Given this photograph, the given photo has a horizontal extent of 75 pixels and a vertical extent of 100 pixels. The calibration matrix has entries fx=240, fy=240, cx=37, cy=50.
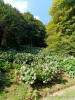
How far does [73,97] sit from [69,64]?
10.6 ft

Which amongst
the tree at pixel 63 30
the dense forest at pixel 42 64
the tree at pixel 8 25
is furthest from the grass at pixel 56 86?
the tree at pixel 8 25

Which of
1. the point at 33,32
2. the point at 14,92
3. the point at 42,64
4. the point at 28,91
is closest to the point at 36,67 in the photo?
the point at 42,64

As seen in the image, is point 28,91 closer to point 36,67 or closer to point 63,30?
point 36,67

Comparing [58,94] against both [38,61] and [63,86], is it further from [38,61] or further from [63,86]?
[38,61]

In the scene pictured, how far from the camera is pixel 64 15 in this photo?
1692cm

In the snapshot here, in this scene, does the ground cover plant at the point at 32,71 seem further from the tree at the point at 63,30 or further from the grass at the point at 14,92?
the tree at the point at 63,30

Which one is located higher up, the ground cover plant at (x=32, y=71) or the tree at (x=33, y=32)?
the tree at (x=33, y=32)

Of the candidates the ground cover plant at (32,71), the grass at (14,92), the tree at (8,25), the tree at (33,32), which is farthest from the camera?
the tree at (33,32)

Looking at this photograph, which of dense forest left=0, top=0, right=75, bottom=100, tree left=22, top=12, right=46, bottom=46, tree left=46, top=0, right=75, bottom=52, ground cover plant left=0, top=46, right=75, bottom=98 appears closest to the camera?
dense forest left=0, top=0, right=75, bottom=100

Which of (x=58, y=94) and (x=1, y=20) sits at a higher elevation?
(x=1, y=20)

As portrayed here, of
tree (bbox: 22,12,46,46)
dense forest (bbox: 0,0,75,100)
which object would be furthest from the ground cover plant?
tree (bbox: 22,12,46,46)

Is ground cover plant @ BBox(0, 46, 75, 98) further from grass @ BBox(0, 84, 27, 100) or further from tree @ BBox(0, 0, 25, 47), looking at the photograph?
tree @ BBox(0, 0, 25, 47)

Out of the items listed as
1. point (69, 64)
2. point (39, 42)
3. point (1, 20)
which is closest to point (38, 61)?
point (69, 64)

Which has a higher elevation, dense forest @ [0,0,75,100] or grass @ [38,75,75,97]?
dense forest @ [0,0,75,100]
